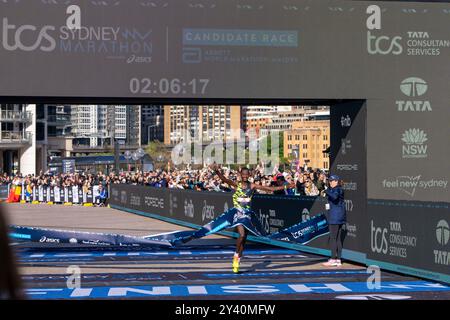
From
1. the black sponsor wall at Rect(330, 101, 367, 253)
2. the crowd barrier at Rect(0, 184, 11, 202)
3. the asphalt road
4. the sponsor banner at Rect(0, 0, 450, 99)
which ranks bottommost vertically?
the crowd barrier at Rect(0, 184, 11, 202)

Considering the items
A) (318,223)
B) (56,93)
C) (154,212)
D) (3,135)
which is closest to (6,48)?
(56,93)

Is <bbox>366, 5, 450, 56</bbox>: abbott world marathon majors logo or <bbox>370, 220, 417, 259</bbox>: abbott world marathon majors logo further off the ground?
<bbox>366, 5, 450, 56</bbox>: abbott world marathon majors logo

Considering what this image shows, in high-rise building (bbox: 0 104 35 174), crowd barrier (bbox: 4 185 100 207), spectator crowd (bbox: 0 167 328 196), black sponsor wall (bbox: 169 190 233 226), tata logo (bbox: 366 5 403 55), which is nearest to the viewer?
tata logo (bbox: 366 5 403 55)

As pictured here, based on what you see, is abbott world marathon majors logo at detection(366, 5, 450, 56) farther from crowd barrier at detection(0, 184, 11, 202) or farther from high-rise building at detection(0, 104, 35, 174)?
high-rise building at detection(0, 104, 35, 174)

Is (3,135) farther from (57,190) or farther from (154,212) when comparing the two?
(154,212)

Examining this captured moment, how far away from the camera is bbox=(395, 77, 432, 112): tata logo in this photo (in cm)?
1575

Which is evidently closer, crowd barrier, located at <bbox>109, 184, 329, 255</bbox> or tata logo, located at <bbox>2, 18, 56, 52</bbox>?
tata logo, located at <bbox>2, 18, 56, 52</bbox>

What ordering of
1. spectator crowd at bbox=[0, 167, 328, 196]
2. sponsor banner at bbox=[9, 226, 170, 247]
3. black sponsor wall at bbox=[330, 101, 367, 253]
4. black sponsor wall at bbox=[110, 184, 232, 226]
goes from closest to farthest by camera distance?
black sponsor wall at bbox=[330, 101, 367, 253] → sponsor banner at bbox=[9, 226, 170, 247] → spectator crowd at bbox=[0, 167, 328, 196] → black sponsor wall at bbox=[110, 184, 232, 226]

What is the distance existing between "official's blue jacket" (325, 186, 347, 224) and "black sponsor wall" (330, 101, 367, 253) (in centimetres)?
42

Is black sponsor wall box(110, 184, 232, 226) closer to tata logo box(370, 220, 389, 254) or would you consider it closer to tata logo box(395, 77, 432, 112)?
Answer: tata logo box(370, 220, 389, 254)

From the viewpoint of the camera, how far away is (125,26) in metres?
14.9

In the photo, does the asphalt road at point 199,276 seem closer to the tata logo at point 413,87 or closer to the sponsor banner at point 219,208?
the sponsor banner at point 219,208

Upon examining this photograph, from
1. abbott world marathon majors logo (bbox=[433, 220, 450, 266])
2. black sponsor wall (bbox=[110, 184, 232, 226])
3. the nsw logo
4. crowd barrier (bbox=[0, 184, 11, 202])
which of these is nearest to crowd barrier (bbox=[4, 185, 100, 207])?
crowd barrier (bbox=[0, 184, 11, 202])

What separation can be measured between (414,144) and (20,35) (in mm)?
8299
